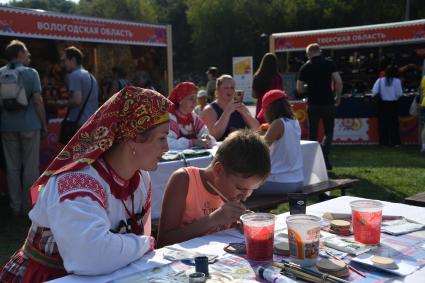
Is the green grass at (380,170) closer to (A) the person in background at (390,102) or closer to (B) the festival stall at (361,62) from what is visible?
(A) the person in background at (390,102)

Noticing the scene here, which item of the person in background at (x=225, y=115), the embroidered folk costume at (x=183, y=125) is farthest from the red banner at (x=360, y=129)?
the embroidered folk costume at (x=183, y=125)

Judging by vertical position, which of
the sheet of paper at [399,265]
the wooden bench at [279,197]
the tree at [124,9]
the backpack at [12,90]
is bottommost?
the wooden bench at [279,197]

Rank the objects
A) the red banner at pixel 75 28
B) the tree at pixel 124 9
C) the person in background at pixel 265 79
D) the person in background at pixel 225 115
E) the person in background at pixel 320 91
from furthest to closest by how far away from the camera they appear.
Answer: the tree at pixel 124 9
the person in background at pixel 320 91
the red banner at pixel 75 28
the person in background at pixel 265 79
the person in background at pixel 225 115

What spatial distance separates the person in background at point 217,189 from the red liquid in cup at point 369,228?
398mm

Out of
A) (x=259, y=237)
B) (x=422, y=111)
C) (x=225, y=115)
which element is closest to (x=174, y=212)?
(x=259, y=237)

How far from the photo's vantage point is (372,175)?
21.5 feet

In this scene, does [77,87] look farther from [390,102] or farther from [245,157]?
[390,102]

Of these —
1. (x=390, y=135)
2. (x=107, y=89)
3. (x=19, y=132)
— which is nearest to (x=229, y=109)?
(x=19, y=132)

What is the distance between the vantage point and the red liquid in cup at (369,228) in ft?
5.53

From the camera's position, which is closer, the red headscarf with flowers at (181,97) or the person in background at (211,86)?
the red headscarf with flowers at (181,97)

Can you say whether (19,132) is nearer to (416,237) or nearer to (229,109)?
(229,109)

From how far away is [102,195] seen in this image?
59.6 inches

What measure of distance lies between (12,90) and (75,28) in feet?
9.35

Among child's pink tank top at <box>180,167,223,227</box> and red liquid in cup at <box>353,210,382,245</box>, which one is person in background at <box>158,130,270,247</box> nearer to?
child's pink tank top at <box>180,167,223,227</box>
